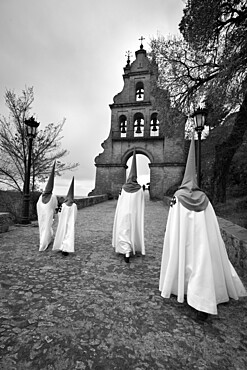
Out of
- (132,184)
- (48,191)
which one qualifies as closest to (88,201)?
(48,191)

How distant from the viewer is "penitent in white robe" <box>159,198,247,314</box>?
79.4 inches

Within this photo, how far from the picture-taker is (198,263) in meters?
2.08

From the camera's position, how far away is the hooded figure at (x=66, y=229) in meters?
3.99

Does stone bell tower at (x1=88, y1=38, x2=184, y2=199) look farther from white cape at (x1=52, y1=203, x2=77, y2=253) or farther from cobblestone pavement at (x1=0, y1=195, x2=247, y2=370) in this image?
cobblestone pavement at (x1=0, y1=195, x2=247, y2=370)

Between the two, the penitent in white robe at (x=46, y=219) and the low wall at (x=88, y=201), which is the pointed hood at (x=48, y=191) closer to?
the penitent in white robe at (x=46, y=219)

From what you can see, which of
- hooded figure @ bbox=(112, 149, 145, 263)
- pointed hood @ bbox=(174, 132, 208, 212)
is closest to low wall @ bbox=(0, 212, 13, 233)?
hooded figure @ bbox=(112, 149, 145, 263)

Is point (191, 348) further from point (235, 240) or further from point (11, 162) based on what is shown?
point (11, 162)

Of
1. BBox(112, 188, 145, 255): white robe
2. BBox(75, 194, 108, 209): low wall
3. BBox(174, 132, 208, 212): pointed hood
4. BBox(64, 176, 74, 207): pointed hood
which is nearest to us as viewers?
BBox(174, 132, 208, 212): pointed hood

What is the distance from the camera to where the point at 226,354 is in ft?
5.14

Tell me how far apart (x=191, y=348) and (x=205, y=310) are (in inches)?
17.2

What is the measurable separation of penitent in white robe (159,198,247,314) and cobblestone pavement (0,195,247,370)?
217mm

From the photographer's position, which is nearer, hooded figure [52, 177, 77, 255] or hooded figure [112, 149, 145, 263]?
hooded figure [112, 149, 145, 263]

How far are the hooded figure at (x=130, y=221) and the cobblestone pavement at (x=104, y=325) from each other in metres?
0.60

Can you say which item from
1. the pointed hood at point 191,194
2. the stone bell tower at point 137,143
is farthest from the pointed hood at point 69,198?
the stone bell tower at point 137,143
